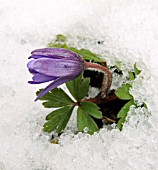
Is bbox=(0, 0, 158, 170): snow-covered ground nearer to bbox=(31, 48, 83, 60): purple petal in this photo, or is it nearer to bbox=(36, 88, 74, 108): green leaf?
bbox=(36, 88, 74, 108): green leaf

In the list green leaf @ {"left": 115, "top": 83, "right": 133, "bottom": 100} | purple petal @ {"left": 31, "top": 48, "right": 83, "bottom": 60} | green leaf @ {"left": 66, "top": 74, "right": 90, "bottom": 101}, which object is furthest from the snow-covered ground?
purple petal @ {"left": 31, "top": 48, "right": 83, "bottom": 60}

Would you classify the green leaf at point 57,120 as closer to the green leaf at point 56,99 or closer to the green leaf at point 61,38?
the green leaf at point 56,99

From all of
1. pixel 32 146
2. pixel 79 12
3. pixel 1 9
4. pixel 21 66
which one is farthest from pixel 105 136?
pixel 1 9

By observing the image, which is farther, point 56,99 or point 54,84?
point 56,99

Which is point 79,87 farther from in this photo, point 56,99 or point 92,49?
point 92,49

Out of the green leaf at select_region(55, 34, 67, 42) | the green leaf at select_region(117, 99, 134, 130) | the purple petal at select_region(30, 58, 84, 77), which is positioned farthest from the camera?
the green leaf at select_region(55, 34, 67, 42)

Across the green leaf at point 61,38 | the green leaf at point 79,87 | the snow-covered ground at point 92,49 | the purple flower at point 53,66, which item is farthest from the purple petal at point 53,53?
the green leaf at point 61,38

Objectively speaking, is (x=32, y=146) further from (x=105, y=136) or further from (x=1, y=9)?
(x=1, y=9)

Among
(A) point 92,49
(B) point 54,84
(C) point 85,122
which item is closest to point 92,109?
(C) point 85,122
